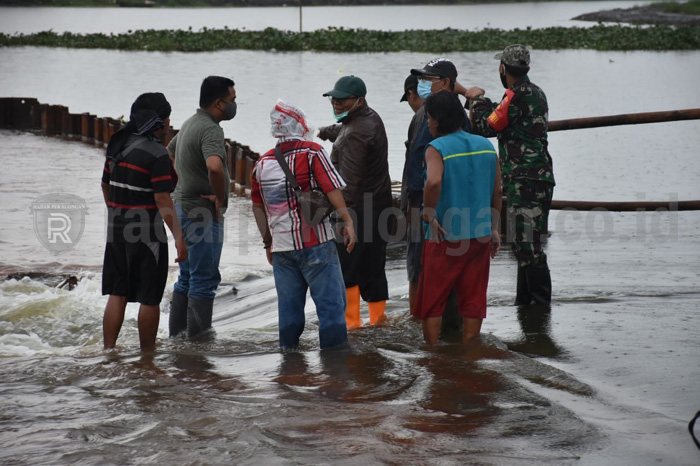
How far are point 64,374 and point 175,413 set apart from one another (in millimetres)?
1181

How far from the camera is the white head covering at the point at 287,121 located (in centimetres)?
571

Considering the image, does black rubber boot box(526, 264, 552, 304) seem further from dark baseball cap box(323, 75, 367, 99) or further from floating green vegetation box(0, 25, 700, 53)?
floating green vegetation box(0, 25, 700, 53)

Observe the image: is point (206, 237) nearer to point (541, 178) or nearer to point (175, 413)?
point (175, 413)

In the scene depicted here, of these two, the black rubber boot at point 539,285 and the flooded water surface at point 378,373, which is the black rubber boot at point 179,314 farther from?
the black rubber boot at point 539,285

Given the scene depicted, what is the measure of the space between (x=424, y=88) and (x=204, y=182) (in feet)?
5.86

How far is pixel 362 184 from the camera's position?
677 centimetres

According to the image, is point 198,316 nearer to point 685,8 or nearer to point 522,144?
point 522,144

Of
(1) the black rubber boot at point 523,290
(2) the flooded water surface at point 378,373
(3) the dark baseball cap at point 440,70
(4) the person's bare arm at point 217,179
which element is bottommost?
(2) the flooded water surface at point 378,373

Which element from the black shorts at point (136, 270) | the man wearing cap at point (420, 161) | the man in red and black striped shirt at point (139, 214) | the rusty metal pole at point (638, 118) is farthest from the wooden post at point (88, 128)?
the man wearing cap at point (420, 161)

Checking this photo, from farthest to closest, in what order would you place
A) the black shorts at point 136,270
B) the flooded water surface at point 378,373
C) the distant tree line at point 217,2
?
the distant tree line at point 217,2, the black shorts at point 136,270, the flooded water surface at point 378,373

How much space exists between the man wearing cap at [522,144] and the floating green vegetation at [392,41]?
1834 inches

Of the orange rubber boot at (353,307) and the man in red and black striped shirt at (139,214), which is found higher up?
the man in red and black striped shirt at (139,214)

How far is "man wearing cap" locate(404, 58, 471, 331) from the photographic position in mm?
6469

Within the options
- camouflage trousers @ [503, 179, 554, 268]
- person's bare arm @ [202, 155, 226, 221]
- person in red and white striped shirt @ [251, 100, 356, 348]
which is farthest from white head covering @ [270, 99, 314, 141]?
camouflage trousers @ [503, 179, 554, 268]
